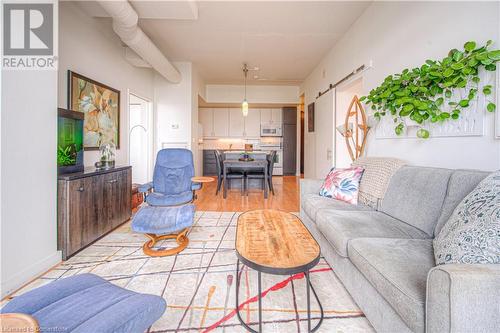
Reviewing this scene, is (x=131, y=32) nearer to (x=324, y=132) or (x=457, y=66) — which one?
(x=457, y=66)

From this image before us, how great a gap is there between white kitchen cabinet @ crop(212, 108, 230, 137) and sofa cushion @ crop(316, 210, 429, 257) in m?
6.68

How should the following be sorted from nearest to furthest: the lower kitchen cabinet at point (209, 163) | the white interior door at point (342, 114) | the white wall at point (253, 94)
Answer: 1. the white interior door at point (342, 114)
2. the white wall at point (253, 94)
3. the lower kitchen cabinet at point (209, 163)

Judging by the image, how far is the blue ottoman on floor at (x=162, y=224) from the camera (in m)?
2.07

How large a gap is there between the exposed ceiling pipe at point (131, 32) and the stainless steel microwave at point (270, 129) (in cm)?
428

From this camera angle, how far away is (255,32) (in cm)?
377

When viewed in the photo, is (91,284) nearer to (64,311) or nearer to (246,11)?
(64,311)

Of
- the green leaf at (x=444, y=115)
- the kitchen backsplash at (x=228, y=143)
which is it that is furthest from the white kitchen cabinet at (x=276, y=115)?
the green leaf at (x=444, y=115)

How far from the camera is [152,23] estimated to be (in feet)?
11.5

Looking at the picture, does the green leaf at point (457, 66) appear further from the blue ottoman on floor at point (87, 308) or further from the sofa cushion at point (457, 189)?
the blue ottoman on floor at point (87, 308)

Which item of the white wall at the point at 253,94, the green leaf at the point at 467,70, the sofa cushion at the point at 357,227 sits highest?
the white wall at the point at 253,94

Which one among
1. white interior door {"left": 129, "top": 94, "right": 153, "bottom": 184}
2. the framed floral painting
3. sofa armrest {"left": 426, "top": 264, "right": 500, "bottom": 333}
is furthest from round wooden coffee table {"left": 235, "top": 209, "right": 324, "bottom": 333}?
white interior door {"left": 129, "top": 94, "right": 153, "bottom": 184}

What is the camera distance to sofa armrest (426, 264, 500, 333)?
0.73 meters

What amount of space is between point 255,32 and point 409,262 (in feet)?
12.6

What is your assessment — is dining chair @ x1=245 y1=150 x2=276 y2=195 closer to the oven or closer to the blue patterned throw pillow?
the oven
